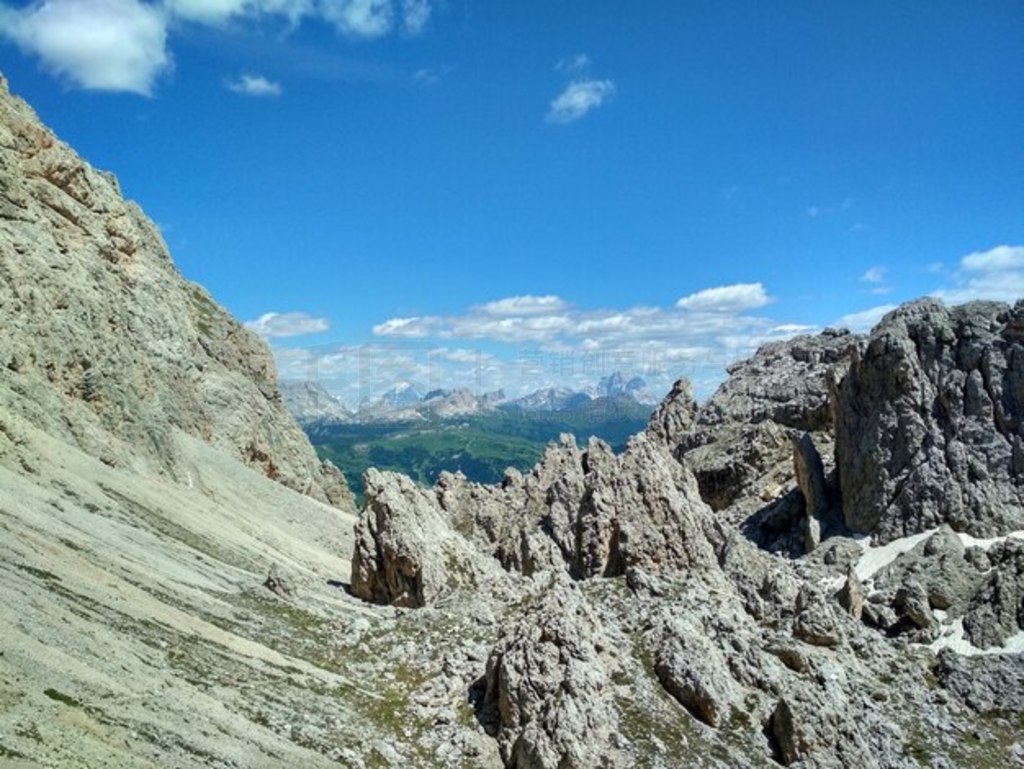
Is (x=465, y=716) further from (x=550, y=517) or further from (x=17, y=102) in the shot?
(x=17, y=102)

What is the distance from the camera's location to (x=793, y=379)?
14912 cm

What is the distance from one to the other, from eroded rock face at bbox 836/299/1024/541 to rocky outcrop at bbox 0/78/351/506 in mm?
87707

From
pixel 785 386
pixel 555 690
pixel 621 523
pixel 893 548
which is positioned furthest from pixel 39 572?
pixel 785 386

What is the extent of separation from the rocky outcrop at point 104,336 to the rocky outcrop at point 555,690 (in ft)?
174

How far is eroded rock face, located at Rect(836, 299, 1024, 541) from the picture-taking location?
97.8 metres

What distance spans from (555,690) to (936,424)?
8116 centimetres

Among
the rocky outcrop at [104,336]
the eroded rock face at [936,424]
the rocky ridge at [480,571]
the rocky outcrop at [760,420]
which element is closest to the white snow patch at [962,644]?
the rocky ridge at [480,571]

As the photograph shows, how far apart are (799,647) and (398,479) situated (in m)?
43.2

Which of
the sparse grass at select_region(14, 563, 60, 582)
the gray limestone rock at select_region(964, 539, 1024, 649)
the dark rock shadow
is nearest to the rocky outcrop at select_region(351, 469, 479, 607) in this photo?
the dark rock shadow

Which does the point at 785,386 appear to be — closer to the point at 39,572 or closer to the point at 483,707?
the point at 483,707

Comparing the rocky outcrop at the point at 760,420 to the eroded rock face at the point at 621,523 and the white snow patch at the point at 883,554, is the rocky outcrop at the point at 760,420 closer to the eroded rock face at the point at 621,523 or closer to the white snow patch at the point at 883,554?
the white snow patch at the point at 883,554

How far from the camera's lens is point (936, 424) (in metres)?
105

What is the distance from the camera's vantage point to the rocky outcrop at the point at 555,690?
41.0 metres

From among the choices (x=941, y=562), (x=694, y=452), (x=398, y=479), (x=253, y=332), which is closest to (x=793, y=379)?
(x=694, y=452)
